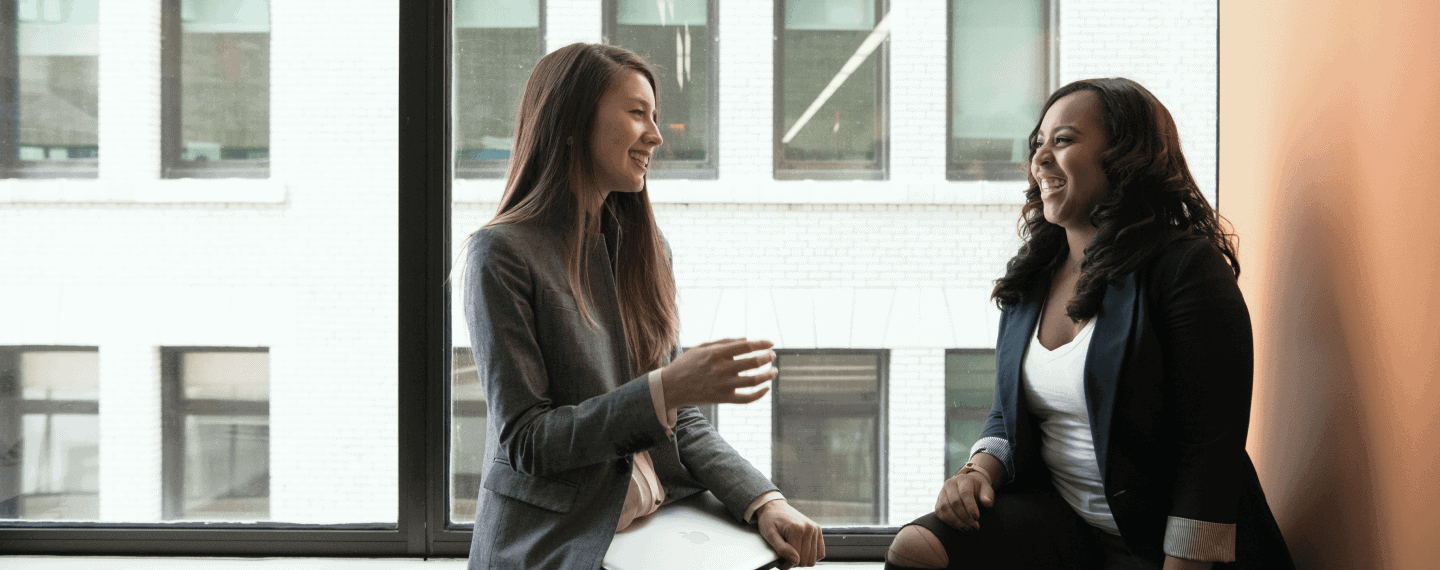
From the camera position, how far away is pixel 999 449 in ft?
5.37

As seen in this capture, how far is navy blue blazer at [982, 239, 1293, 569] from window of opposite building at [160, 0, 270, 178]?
2.34 meters

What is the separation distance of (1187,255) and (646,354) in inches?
38.0

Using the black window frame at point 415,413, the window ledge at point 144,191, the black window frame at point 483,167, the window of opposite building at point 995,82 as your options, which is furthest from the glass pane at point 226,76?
the window of opposite building at point 995,82

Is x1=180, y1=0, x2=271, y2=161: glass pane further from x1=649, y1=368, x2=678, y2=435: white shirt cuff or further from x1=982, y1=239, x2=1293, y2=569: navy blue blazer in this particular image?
x1=982, y1=239, x2=1293, y2=569: navy blue blazer

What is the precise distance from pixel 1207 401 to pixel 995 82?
4.56 ft

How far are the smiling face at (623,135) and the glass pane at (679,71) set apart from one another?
953mm

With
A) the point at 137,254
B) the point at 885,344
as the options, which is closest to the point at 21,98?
the point at 137,254

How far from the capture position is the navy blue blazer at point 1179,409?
51.5 inches

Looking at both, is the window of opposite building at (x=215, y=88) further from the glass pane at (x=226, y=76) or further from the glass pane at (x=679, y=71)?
the glass pane at (x=679, y=71)

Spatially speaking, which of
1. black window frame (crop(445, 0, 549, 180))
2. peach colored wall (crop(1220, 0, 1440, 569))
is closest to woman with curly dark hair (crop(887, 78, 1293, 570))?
peach colored wall (crop(1220, 0, 1440, 569))

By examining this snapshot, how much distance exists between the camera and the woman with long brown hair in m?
1.22

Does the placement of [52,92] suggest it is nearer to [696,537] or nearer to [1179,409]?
[696,537]

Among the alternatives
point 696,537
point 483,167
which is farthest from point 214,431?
point 696,537

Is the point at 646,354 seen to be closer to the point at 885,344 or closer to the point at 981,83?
the point at 885,344
